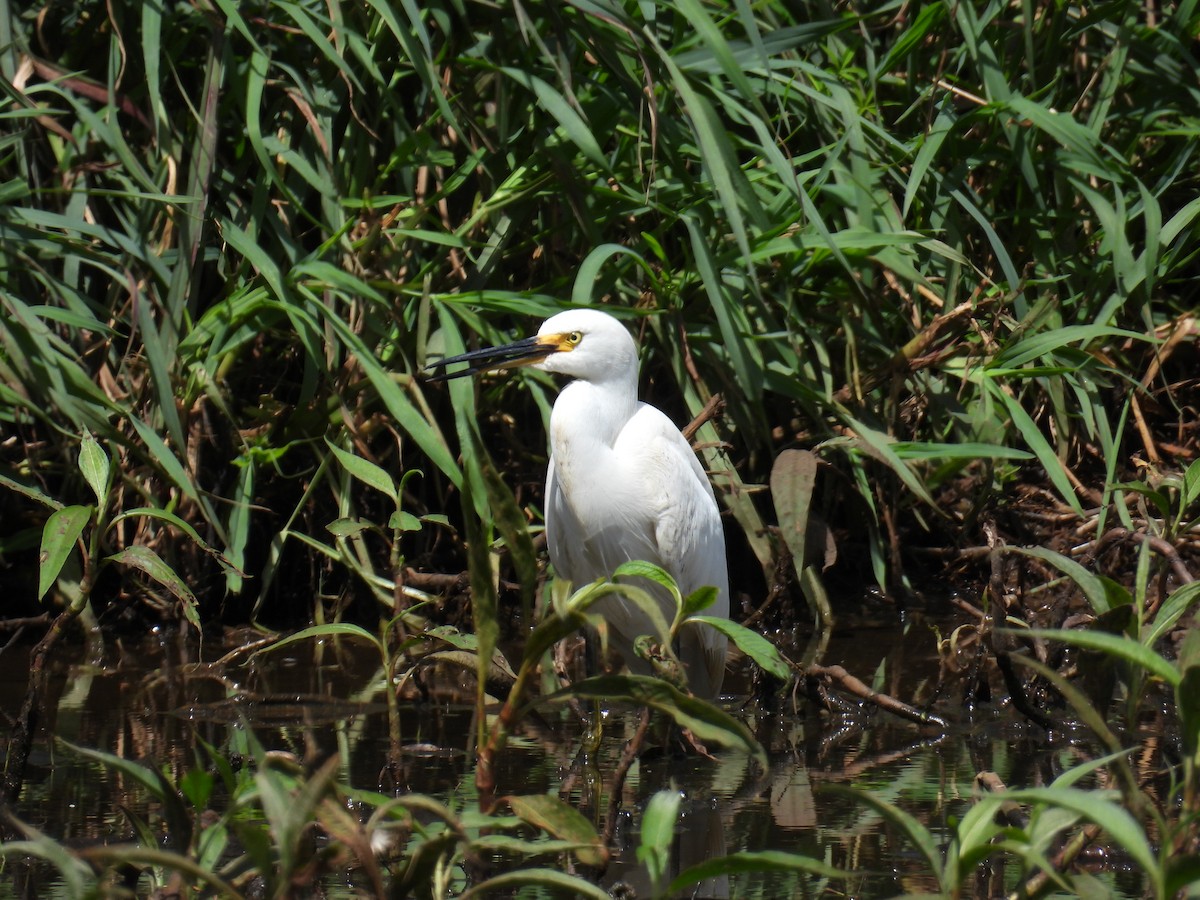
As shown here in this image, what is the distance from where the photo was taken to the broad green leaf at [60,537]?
2.31 metres

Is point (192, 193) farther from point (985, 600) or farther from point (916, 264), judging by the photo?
point (985, 600)

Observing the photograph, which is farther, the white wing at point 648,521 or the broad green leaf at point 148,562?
the white wing at point 648,521

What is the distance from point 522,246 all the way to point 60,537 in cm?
180

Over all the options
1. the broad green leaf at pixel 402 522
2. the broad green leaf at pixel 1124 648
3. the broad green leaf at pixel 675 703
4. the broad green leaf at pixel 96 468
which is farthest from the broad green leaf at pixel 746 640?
the broad green leaf at pixel 96 468

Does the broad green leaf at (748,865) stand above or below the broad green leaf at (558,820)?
above

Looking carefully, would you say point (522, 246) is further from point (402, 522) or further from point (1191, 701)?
point (1191, 701)

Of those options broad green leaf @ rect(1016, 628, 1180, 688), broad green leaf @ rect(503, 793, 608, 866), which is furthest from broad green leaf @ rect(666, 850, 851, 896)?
broad green leaf @ rect(1016, 628, 1180, 688)

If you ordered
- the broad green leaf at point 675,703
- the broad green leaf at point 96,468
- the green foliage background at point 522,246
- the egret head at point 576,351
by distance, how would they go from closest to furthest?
1. the broad green leaf at point 675,703
2. the broad green leaf at point 96,468
3. the egret head at point 576,351
4. the green foliage background at point 522,246

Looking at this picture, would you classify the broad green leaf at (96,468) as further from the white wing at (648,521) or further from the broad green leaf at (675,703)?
the white wing at (648,521)

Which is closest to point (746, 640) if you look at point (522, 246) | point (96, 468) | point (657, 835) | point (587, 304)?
point (657, 835)

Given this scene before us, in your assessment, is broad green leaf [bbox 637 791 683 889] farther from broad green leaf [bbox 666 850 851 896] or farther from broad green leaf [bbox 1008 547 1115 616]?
broad green leaf [bbox 1008 547 1115 616]

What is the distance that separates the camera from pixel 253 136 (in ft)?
11.2

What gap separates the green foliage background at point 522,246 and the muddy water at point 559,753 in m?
0.28

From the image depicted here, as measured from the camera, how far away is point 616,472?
3.20 meters
